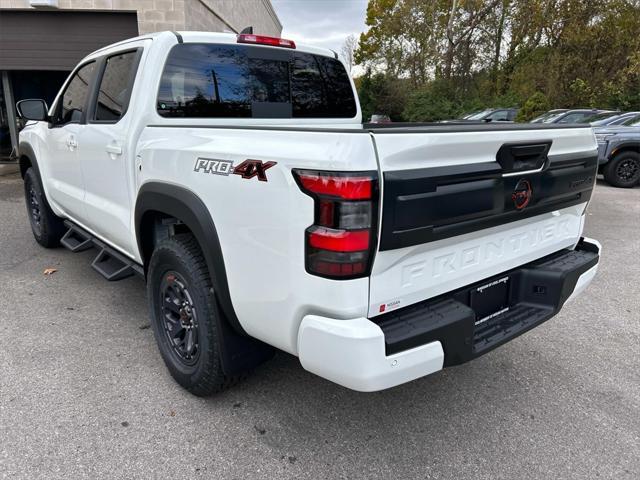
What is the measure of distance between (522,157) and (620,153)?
10090 millimetres

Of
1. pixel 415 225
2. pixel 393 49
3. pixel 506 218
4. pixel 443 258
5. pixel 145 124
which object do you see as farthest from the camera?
pixel 393 49

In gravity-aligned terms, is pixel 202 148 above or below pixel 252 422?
above

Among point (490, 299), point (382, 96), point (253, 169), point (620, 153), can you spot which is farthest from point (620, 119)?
point (382, 96)

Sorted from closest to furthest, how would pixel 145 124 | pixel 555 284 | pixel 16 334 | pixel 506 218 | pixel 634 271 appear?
pixel 506 218
pixel 555 284
pixel 145 124
pixel 16 334
pixel 634 271

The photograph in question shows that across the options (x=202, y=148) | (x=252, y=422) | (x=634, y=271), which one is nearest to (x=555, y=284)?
(x=252, y=422)

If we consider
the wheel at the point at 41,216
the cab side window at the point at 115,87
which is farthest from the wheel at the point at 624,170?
the wheel at the point at 41,216

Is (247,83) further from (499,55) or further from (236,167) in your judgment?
(499,55)

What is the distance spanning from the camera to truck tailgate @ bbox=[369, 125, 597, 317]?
1.83 meters

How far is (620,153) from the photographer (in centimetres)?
1052

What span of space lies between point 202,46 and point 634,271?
476cm

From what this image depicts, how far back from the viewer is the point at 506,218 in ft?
7.49

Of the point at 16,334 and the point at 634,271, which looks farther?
the point at 634,271

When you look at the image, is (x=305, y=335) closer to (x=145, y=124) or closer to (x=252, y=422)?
(x=252, y=422)

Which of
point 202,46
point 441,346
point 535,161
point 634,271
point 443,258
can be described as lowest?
point 634,271
